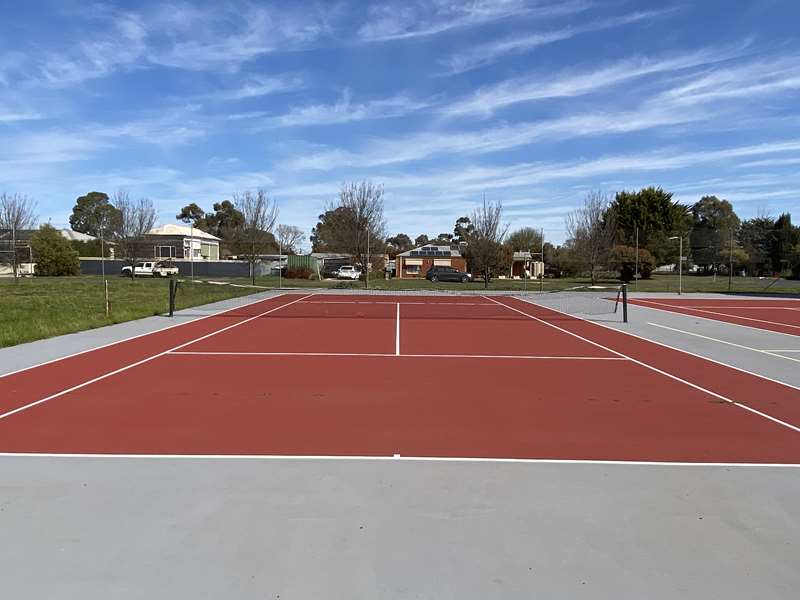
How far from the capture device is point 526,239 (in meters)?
89.8

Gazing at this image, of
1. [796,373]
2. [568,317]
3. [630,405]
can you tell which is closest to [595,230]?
[568,317]

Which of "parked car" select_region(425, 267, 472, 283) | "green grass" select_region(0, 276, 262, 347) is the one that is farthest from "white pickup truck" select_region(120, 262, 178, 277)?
"green grass" select_region(0, 276, 262, 347)

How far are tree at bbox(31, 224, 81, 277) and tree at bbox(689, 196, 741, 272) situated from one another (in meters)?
70.9

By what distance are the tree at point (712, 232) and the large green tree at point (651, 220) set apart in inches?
254

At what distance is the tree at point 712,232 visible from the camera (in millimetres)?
84500

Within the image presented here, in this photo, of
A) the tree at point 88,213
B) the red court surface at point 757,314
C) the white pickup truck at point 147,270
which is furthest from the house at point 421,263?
the tree at point 88,213

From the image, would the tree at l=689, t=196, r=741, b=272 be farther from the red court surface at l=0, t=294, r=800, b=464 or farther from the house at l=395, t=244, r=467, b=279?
the red court surface at l=0, t=294, r=800, b=464

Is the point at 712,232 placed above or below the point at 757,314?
above

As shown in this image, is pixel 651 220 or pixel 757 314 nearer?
pixel 757 314

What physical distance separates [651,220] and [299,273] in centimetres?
4179

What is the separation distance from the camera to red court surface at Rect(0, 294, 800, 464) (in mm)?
6215

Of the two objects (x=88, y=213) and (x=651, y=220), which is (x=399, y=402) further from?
(x=88, y=213)

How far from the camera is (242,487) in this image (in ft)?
16.2

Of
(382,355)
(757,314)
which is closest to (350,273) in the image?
(757,314)
